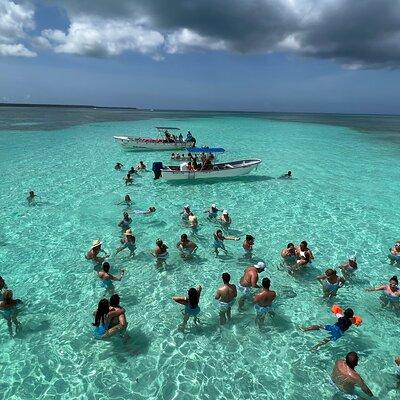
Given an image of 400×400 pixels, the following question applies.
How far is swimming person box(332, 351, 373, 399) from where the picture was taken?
7.16 metres

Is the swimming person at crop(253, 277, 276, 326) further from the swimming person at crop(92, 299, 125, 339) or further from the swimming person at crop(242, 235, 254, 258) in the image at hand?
the swimming person at crop(92, 299, 125, 339)

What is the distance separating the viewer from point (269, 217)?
706 inches

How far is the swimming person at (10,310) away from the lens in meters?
9.20

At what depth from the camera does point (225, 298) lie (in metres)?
9.59

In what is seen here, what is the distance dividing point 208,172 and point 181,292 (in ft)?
45.3

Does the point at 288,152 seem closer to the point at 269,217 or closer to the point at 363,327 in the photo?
the point at 269,217

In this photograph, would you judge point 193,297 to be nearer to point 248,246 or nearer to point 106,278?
point 106,278

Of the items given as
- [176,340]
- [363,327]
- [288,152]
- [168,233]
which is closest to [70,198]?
[168,233]

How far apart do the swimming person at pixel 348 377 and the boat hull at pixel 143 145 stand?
33.8m

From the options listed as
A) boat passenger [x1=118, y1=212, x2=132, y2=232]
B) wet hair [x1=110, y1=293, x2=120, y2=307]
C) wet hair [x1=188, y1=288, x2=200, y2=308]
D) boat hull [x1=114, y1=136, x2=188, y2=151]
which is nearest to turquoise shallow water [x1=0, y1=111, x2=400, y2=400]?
boat passenger [x1=118, y1=212, x2=132, y2=232]

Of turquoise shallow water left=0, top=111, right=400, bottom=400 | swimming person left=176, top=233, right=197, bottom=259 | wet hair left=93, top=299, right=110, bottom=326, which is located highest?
wet hair left=93, top=299, right=110, bottom=326

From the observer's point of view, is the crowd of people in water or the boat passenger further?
the boat passenger

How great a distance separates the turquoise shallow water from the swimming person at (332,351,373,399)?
53cm

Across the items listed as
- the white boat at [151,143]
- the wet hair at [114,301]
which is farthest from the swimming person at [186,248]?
the white boat at [151,143]
